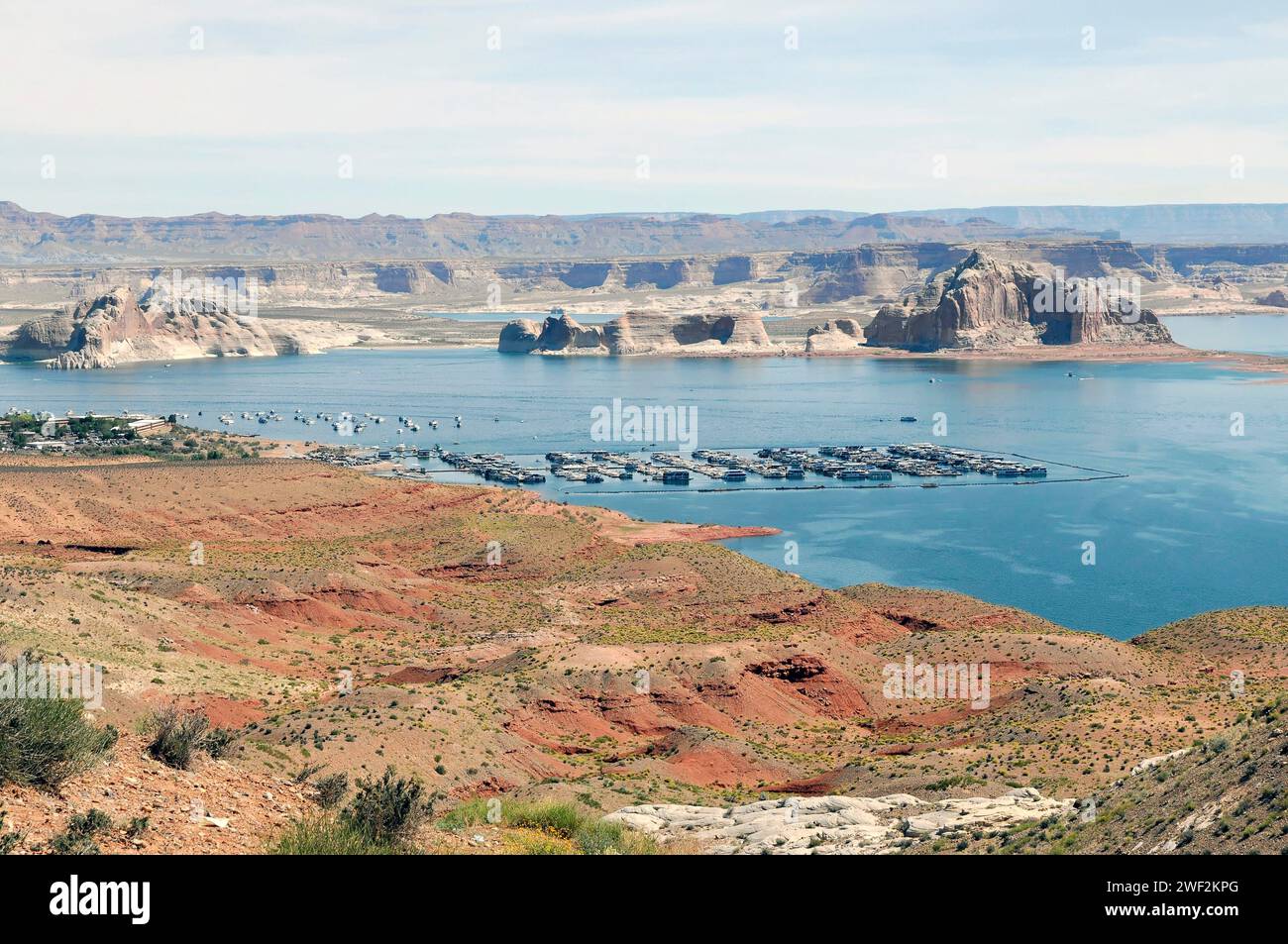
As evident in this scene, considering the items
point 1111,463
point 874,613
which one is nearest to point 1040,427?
point 1111,463

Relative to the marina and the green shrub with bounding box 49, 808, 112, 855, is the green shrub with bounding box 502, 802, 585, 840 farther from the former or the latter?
the marina

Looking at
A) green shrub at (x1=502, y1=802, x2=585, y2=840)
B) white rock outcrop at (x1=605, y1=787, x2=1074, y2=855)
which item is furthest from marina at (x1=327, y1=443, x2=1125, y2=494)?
green shrub at (x1=502, y1=802, x2=585, y2=840)

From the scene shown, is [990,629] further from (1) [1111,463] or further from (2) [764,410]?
(2) [764,410]

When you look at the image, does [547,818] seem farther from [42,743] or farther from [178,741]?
[42,743]

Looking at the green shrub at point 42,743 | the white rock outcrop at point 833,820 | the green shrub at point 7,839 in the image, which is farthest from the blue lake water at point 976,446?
the green shrub at point 7,839

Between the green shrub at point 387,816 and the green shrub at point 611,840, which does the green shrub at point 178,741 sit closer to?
the green shrub at point 387,816

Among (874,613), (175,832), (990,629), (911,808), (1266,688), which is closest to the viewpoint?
(175,832)

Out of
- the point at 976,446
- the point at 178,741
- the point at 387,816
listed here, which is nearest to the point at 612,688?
the point at 178,741
